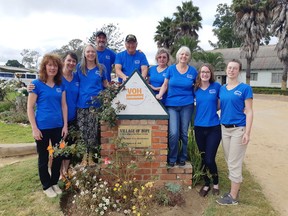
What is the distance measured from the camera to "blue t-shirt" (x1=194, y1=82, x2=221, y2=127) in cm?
353

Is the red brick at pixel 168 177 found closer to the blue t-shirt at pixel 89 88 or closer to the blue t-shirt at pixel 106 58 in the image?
the blue t-shirt at pixel 89 88

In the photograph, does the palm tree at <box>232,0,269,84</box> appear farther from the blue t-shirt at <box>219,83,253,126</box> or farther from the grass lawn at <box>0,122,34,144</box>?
the blue t-shirt at <box>219,83,253,126</box>

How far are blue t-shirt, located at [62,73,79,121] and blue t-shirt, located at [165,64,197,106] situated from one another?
125cm

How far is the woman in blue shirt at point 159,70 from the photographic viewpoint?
151 inches

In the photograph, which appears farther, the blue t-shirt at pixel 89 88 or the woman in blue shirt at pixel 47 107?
the blue t-shirt at pixel 89 88

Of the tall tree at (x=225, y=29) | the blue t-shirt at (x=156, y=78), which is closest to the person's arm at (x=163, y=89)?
the blue t-shirt at (x=156, y=78)

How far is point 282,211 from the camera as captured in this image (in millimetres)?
3533

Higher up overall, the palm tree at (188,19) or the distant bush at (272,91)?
the palm tree at (188,19)

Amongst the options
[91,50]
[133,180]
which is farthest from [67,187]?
[91,50]

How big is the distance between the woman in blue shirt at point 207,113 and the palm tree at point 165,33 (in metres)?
28.7

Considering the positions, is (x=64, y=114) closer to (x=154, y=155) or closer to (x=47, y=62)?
(x=47, y=62)

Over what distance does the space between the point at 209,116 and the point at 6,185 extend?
9.93 feet

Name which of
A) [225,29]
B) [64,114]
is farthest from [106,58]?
[225,29]

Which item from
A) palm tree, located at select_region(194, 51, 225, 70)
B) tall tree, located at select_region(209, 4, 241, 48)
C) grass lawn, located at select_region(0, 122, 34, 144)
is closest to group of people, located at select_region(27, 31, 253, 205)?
grass lawn, located at select_region(0, 122, 34, 144)
